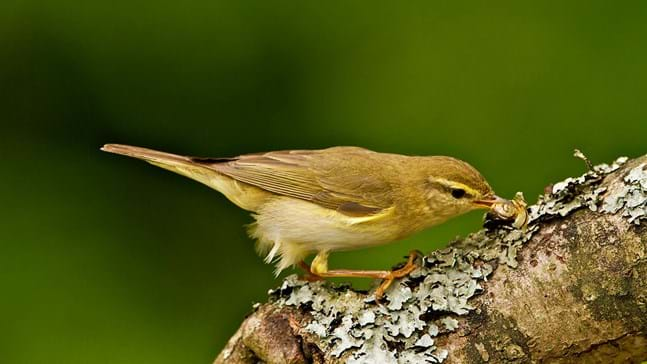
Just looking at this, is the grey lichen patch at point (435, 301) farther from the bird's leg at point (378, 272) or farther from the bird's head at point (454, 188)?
the bird's head at point (454, 188)

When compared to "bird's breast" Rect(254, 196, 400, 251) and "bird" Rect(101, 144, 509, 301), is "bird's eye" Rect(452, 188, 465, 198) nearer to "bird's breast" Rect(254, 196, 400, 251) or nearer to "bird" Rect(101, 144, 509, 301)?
"bird" Rect(101, 144, 509, 301)

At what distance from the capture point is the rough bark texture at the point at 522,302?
2.27m

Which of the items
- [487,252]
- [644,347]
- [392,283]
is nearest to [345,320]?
[392,283]

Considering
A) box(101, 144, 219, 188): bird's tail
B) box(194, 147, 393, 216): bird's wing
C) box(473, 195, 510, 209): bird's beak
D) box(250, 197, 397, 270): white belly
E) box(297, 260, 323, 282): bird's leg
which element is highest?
box(473, 195, 510, 209): bird's beak

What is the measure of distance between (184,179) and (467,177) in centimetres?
178

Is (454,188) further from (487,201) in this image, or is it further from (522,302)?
(522,302)

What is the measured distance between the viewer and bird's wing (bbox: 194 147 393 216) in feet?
10.3

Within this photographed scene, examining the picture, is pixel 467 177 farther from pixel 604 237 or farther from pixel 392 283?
pixel 604 237

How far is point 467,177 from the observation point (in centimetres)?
302

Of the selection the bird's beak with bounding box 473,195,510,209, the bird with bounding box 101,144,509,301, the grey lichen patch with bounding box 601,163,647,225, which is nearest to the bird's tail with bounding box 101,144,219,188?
the bird with bounding box 101,144,509,301

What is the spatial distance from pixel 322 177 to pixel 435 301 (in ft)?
3.09

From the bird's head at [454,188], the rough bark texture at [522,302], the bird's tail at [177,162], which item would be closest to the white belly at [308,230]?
the bird's head at [454,188]

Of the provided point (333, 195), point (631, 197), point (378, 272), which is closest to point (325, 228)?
point (333, 195)

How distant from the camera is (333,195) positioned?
3203 mm
